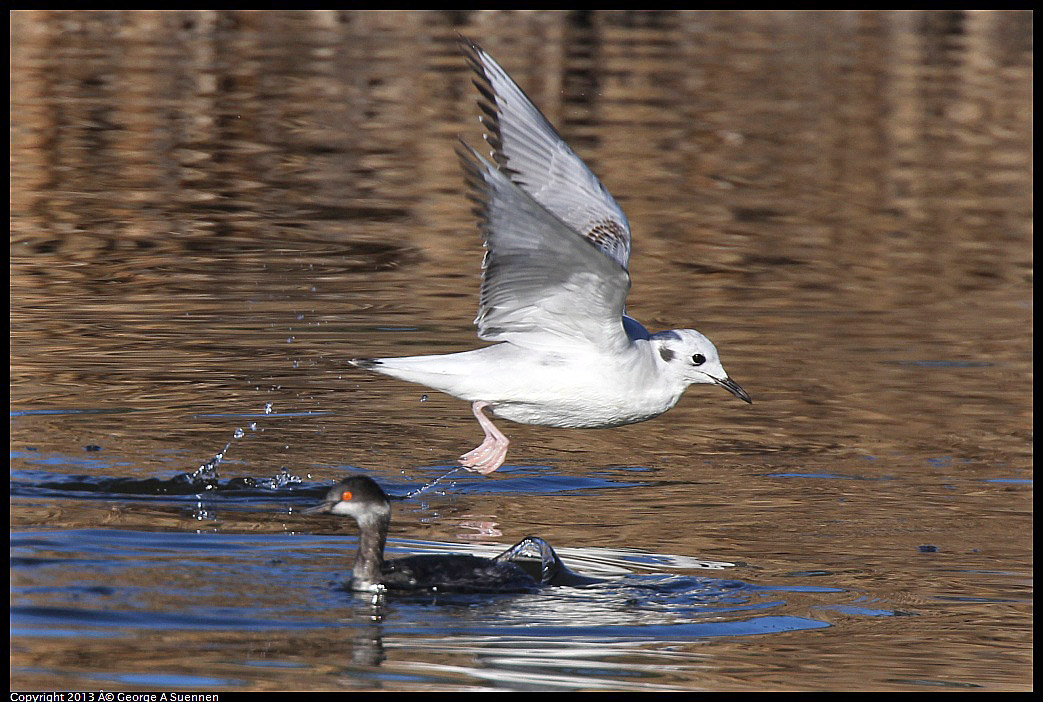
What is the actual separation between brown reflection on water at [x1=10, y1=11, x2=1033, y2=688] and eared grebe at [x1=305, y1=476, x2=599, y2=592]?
0.67 m

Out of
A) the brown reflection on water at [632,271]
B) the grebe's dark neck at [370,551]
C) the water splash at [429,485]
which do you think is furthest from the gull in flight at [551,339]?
the grebe's dark neck at [370,551]

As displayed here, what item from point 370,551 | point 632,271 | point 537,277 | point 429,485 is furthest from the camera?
point 632,271

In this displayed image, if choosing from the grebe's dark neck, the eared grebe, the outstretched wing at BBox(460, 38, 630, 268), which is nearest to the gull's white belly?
the outstretched wing at BBox(460, 38, 630, 268)

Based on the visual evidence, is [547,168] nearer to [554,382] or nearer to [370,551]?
[554,382]

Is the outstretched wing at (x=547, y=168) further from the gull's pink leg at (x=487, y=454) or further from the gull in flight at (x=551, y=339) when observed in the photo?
the gull's pink leg at (x=487, y=454)

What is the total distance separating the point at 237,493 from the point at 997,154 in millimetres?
16283

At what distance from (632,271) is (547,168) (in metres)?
5.97

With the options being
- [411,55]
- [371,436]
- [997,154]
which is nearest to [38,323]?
[371,436]

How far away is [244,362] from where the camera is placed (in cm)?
Result: 1212

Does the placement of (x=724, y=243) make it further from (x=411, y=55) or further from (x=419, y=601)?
(x=411, y=55)

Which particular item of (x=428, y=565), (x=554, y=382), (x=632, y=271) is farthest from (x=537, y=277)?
(x=632, y=271)

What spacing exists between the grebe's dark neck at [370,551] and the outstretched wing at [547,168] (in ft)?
7.28

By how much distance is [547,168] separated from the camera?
32.2 feet

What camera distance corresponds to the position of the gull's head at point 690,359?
9383 mm
